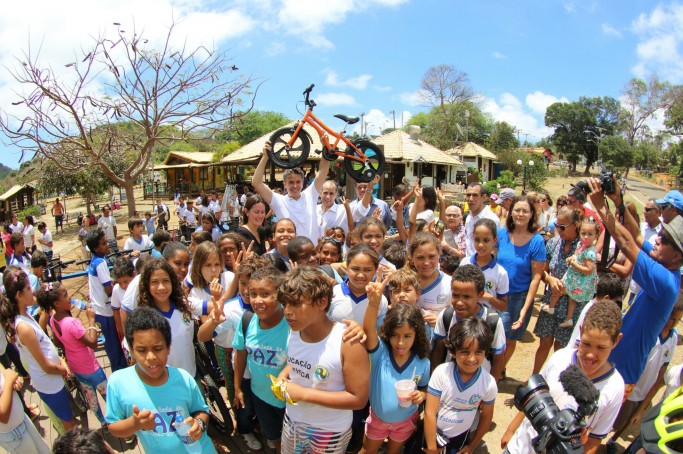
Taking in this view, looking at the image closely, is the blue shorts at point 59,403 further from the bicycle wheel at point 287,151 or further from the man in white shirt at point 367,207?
the man in white shirt at point 367,207

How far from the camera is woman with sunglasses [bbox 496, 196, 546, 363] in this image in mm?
3605

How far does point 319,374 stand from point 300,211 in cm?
266

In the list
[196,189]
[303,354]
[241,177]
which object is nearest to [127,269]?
[303,354]

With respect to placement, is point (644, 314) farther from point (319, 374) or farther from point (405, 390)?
point (319, 374)

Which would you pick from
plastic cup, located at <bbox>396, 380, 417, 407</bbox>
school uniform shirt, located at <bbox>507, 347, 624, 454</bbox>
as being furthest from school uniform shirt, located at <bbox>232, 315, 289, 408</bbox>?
school uniform shirt, located at <bbox>507, 347, 624, 454</bbox>

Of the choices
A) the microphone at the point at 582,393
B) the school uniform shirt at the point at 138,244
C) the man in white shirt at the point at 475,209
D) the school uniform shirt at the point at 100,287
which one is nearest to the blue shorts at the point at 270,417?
the microphone at the point at 582,393

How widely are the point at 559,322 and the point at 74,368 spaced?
4.11 meters

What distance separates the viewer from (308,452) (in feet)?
7.36

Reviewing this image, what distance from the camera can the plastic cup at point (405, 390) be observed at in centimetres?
226

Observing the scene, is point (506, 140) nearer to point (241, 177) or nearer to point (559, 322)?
point (241, 177)

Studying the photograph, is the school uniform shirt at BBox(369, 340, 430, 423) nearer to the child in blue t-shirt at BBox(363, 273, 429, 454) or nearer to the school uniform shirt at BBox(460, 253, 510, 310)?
the child in blue t-shirt at BBox(363, 273, 429, 454)

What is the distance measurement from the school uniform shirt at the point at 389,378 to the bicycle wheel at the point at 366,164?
11.5 feet

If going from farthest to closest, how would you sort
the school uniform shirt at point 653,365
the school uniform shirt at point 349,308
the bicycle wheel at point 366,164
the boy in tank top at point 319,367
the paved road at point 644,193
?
the paved road at point 644,193
the bicycle wheel at point 366,164
the school uniform shirt at point 653,365
the school uniform shirt at point 349,308
the boy in tank top at point 319,367

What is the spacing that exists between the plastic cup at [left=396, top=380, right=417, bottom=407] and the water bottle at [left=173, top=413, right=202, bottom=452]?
1.13 m
